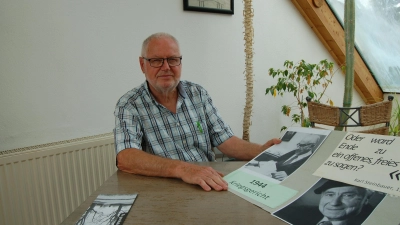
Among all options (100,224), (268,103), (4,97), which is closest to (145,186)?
(100,224)

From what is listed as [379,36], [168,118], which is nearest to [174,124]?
[168,118]

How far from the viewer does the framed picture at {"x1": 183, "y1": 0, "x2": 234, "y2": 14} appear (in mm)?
2047

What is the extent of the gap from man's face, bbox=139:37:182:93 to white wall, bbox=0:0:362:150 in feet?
2.15

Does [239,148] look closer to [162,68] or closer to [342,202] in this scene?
[162,68]

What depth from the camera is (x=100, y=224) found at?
0.61m

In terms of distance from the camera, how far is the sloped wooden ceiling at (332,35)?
8.36 feet

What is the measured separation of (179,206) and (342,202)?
37cm

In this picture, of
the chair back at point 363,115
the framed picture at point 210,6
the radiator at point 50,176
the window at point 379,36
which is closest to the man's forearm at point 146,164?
the radiator at point 50,176

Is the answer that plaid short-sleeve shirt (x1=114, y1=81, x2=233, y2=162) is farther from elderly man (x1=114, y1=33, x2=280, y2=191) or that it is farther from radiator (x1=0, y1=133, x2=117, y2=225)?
radiator (x1=0, y1=133, x2=117, y2=225)

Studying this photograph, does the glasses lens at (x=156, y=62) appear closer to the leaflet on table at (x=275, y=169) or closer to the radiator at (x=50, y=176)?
the leaflet on table at (x=275, y=169)

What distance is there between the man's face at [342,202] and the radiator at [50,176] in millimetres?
1466

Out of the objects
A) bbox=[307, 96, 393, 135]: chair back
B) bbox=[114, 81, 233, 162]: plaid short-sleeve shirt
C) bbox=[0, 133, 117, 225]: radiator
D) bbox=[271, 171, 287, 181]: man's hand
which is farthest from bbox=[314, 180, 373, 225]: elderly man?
bbox=[0, 133, 117, 225]: radiator

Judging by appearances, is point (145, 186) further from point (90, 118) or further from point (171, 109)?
point (90, 118)

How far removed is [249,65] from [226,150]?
30.5 inches
